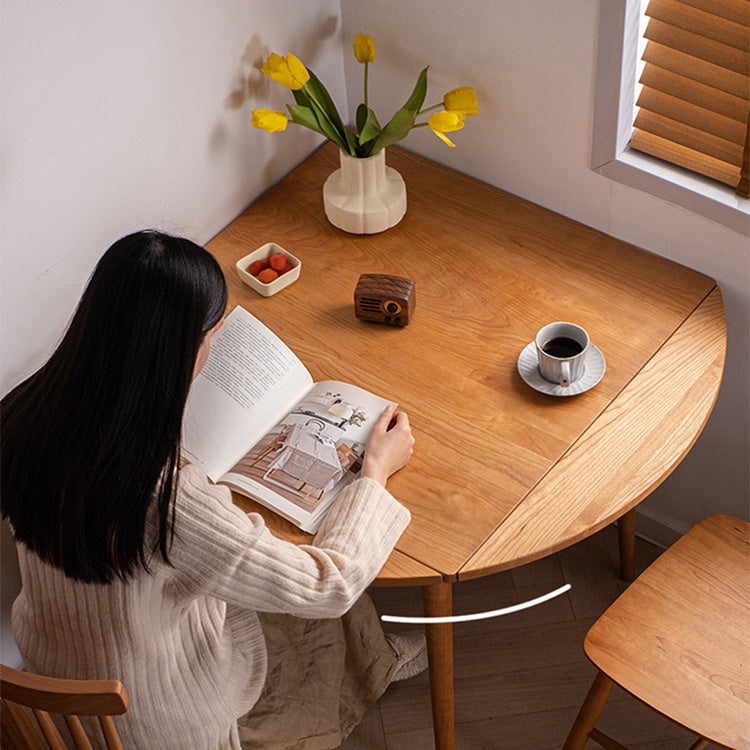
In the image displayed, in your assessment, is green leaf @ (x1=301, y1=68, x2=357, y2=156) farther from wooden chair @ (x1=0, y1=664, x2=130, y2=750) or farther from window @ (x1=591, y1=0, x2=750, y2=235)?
wooden chair @ (x1=0, y1=664, x2=130, y2=750)

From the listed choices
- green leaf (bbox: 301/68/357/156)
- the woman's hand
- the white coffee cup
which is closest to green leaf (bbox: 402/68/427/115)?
green leaf (bbox: 301/68/357/156)

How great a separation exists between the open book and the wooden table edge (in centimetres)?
22

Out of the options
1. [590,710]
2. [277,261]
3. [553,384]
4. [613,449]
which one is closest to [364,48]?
[277,261]

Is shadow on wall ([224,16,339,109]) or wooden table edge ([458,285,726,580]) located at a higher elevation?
shadow on wall ([224,16,339,109])

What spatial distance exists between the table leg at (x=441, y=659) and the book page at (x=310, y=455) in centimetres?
20

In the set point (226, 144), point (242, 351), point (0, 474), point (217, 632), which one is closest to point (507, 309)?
point (242, 351)

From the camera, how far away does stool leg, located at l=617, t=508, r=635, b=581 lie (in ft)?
5.91

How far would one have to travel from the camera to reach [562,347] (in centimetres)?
136

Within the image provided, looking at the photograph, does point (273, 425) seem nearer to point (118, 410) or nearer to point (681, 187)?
point (118, 410)

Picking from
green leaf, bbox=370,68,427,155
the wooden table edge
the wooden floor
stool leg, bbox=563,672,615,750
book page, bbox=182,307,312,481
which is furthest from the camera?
the wooden floor

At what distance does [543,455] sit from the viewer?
1.28m

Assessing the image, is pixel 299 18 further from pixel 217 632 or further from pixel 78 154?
pixel 217 632

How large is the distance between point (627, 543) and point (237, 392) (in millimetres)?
950

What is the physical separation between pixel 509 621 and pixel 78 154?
123cm
